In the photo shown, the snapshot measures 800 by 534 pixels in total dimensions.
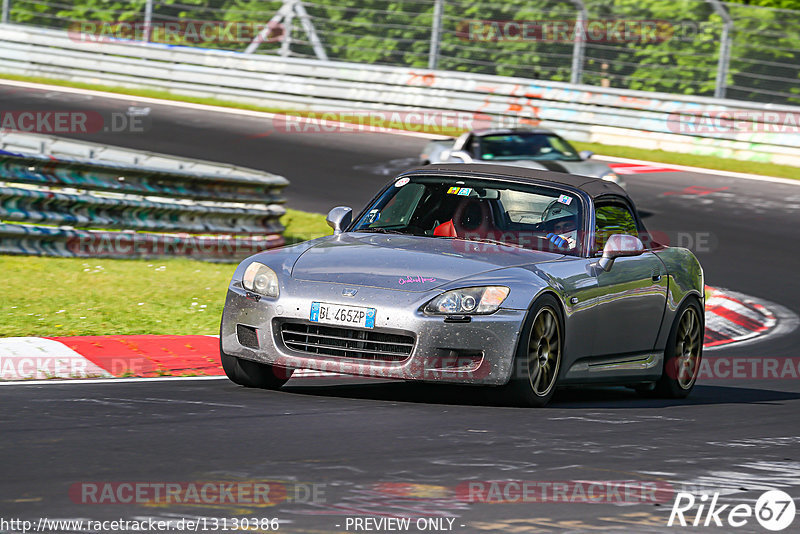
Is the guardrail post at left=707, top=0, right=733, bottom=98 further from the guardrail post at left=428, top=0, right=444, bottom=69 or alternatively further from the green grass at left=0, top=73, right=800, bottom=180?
the guardrail post at left=428, top=0, right=444, bottom=69

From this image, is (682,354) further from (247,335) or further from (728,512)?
(728,512)

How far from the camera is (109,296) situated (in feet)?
37.6

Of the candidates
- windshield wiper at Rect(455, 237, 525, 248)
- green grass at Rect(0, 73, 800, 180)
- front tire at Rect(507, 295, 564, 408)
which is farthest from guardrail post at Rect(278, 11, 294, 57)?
front tire at Rect(507, 295, 564, 408)

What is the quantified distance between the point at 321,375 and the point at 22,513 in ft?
14.2

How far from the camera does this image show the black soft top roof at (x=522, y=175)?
888cm

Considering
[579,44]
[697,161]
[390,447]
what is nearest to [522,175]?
[390,447]

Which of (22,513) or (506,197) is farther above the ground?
(506,197)

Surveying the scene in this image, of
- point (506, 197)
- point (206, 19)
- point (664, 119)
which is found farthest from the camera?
point (206, 19)

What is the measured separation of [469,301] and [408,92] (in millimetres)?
19369

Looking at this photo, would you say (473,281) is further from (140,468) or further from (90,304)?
(90,304)

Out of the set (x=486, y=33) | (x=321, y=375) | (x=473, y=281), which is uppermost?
(x=486, y=33)

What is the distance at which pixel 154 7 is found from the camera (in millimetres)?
28500

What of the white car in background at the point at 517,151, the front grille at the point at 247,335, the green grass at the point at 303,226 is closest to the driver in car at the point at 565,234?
the front grille at the point at 247,335

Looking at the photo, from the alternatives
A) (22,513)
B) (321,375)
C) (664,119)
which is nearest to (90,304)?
(321,375)
